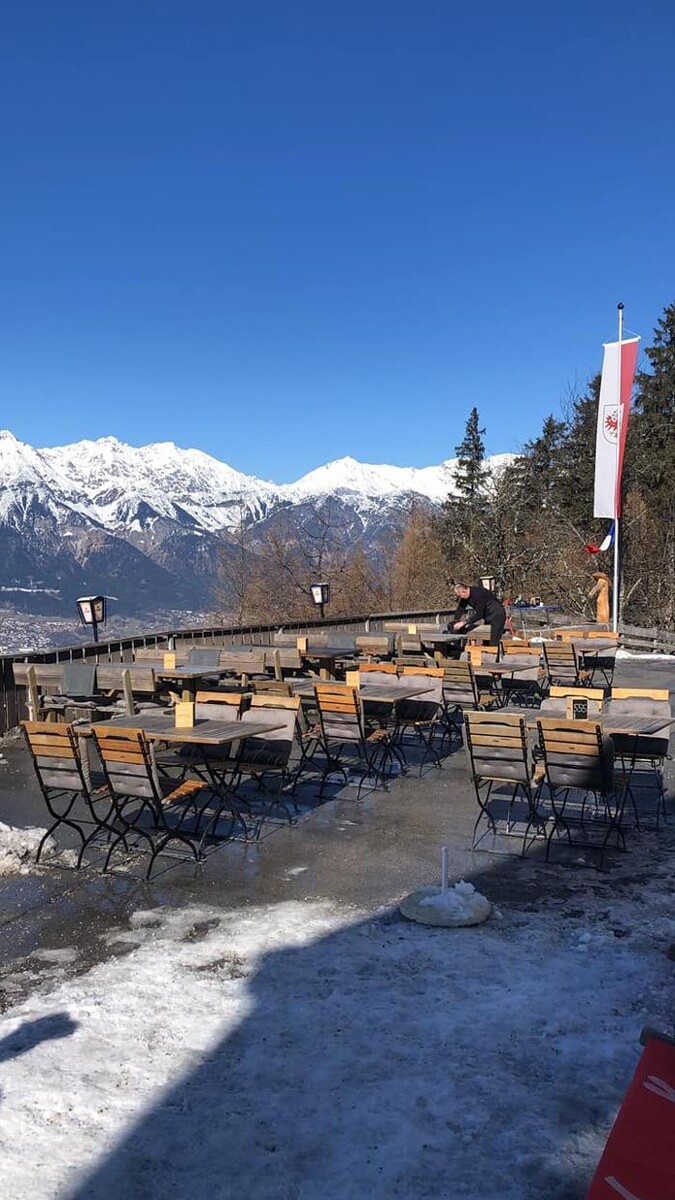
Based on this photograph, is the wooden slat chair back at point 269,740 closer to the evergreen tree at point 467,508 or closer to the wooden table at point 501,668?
the wooden table at point 501,668

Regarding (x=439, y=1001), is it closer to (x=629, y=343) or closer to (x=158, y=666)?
(x=158, y=666)

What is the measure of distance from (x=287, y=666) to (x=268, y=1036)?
755cm

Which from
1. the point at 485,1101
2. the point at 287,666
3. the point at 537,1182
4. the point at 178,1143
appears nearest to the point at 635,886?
the point at 485,1101

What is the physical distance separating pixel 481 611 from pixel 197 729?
27.8ft

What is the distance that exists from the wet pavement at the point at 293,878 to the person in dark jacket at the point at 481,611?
691 cm

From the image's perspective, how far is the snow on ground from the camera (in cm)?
270

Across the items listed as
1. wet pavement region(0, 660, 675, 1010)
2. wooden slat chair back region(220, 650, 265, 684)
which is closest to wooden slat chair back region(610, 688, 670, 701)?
wet pavement region(0, 660, 675, 1010)

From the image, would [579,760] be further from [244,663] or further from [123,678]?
[244,663]

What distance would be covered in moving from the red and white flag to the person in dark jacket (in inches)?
290

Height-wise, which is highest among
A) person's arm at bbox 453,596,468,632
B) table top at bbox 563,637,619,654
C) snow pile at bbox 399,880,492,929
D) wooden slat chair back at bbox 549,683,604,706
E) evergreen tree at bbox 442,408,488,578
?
evergreen tree at bbox 442,408,488,578

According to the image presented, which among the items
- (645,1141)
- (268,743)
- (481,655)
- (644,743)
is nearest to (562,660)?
(481,655)

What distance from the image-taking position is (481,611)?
46.2ft

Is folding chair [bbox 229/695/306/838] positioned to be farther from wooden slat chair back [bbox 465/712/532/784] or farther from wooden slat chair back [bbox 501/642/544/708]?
wooden slat chair back [bbox 501/642/544/708]

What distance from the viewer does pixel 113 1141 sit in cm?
284
